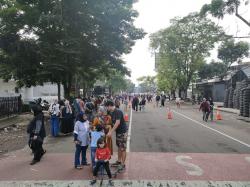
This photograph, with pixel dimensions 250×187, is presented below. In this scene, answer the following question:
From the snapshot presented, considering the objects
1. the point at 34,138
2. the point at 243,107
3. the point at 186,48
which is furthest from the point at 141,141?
the point at 186,48

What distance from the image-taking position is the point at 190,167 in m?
10.9

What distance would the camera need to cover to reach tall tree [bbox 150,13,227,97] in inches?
2724

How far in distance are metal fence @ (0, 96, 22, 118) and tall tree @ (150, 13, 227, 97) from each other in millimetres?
40993

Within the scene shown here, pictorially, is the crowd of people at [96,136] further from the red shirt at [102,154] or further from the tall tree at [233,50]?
the tall tree at [233,50]

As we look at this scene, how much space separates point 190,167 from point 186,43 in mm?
61505

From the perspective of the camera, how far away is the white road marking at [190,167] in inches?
399

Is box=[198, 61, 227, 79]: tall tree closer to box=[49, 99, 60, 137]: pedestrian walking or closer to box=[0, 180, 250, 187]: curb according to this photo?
box=[49, 99, 60, 137]: pedestrian walking

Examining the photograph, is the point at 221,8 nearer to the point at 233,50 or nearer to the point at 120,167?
the point at 120,167

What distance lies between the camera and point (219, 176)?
9.84 meters

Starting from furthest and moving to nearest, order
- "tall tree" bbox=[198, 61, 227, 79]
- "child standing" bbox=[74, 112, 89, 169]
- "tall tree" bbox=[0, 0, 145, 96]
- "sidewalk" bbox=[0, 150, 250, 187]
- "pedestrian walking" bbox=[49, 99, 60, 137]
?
"tall tree" bbox=[198, 61, 227, 79]
"tall tree" bbox=[0, 0, 145, 96]
"pedestrian walking" bbox=[49, 99, 60, 137]
"child standing" bbox=[74, 112, 89, 169]
"sidewalk" bbox=[0, 150, 250, 187]

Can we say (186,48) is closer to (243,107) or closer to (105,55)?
(243,107)

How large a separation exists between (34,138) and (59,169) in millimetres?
1315

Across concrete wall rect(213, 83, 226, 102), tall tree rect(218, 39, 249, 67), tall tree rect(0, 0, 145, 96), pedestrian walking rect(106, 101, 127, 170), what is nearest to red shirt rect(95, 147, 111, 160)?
pedestrian walking rect(106, 101, 127, 170)

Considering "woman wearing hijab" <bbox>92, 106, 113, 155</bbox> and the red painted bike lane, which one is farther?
"woman wearing hijab" <bbox>92, 106, 113, 155</bbox>
